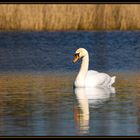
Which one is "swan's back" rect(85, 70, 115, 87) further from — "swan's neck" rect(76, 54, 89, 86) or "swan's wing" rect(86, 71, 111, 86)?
"swan's neck" rect(76, 54, 89, 86)

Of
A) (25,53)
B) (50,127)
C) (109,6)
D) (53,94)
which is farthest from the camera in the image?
(109,6)

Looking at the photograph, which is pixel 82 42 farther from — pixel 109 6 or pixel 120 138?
pixel 120 138

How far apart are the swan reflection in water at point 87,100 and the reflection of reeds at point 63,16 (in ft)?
→ 38.7

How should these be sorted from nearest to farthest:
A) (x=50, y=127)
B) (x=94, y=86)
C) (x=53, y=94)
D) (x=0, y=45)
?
(x=50, y=127) < (x=53, y=94) < (x=94, y=86) < (x=0, y=45)

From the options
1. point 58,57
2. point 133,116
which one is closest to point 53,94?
point 133,116

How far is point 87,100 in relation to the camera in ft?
37.4

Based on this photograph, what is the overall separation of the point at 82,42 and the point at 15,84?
32.6 feet

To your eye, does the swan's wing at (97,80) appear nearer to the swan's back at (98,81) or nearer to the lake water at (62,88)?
the swan's back at (98,81)

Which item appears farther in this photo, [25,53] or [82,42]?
[82,42]

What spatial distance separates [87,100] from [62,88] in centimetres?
162

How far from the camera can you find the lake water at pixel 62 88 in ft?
29.2

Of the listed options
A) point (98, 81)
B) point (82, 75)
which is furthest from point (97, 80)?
point (82, 75)

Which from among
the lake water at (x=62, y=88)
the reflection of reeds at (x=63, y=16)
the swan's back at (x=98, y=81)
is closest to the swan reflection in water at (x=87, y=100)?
the lake water at (x=62, y=88)

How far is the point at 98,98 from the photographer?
11711 mm
